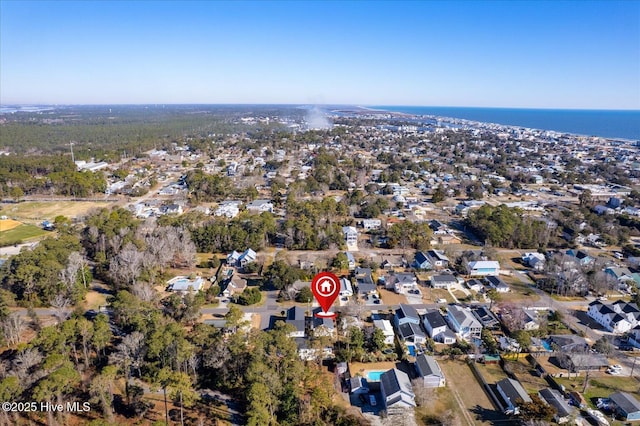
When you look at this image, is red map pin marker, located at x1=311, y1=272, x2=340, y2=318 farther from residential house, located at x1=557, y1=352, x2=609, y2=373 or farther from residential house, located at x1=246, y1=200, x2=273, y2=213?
residential house, located at x1=246, y1=200, x2=273, y2=213

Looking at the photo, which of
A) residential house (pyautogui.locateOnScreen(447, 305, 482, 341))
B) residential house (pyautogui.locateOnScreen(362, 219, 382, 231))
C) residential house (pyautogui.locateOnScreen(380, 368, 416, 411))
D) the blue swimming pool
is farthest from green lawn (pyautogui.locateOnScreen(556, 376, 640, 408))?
residential house (pyautogui.locateOnScreen(362, 219, 382, 231))

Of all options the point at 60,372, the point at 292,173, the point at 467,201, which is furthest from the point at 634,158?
the point at 60,372

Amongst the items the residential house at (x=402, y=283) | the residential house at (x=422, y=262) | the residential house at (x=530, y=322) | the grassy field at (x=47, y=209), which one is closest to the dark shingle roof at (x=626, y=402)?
the residential house at (x=530, y=322)

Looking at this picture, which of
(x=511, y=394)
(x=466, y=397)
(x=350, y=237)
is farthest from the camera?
(x=350, y=237)

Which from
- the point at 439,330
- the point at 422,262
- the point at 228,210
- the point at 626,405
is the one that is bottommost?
the point at 626,405

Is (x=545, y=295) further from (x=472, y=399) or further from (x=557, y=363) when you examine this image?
(x=472, y=399)

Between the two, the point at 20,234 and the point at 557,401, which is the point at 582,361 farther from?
the point at 20,234

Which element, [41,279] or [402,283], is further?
[402,283]

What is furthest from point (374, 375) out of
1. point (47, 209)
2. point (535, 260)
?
point (47, 209)

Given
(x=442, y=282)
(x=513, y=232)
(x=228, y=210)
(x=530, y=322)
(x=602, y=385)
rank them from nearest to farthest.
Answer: (x=602, y=385)
(x=530, y=322)
(x=442, y=282)
(x=513, y=232)
(x=228, y=210)
